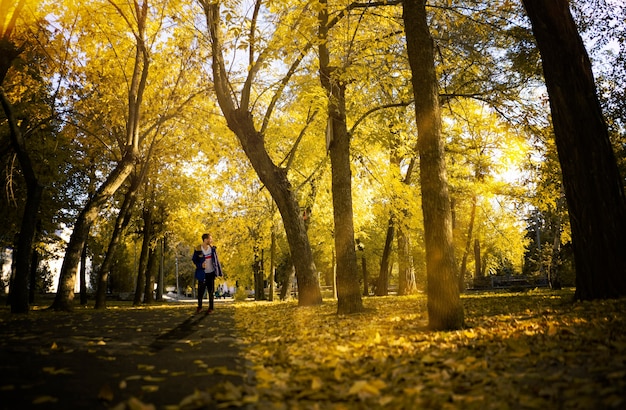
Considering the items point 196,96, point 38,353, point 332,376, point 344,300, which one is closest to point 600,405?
point 332,376

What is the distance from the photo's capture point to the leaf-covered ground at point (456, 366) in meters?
3.05

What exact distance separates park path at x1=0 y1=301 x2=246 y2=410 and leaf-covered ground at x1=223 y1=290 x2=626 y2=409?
1.55 ft

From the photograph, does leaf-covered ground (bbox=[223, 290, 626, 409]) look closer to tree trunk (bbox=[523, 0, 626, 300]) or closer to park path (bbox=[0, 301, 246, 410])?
park path (bbox=[0, 301, 246, 410])

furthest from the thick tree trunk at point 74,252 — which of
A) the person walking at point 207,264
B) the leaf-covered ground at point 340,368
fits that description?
the leaf-covered ground at point 340,368

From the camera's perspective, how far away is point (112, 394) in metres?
3.32

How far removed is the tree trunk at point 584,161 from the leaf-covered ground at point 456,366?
911 mm

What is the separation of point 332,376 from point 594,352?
2393 millimetres

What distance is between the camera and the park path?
326 cm

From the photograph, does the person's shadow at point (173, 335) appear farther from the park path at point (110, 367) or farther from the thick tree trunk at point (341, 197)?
the thick tree trunk at point (341, 197)

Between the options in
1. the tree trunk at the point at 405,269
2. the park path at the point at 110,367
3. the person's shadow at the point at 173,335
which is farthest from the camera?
the tree trunk at the point at 405,269

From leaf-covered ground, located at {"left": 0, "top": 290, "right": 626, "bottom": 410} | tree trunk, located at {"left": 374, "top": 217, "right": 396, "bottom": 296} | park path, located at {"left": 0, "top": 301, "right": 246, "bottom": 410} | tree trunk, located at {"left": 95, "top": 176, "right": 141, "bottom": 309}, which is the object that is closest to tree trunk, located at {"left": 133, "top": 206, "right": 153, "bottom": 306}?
tree trunk, located at {"left": 95, "top": 176, "right": 141, "bottom": 309}

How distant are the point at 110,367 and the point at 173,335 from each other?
2.95 m

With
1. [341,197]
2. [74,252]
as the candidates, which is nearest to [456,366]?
[341,197]

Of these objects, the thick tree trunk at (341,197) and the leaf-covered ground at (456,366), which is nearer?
the leaf-covered ground at (456,366)
